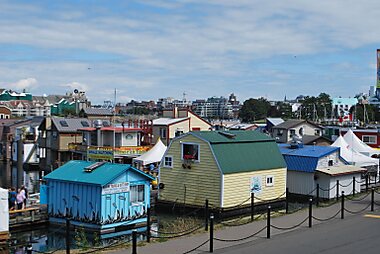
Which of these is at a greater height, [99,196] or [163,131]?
[163,131]

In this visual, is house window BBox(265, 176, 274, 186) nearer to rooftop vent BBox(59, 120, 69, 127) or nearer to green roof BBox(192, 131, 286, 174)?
green roof BBox(192, 131, 286, 174)

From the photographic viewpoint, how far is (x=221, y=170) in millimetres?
28109

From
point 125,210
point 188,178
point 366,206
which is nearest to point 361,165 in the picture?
point 366,206

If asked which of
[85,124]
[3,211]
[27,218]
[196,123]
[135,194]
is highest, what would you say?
[196,123]

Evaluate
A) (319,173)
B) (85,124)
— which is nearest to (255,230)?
(319,173)

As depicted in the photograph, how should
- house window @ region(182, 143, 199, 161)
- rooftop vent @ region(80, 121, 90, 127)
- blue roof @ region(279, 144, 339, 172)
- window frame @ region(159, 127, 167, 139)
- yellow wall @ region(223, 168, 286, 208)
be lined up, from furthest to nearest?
rooftop vent @ region(80, 121, 90, 127)
window frame @ region(159, 127, 167, 139)
blue roof @ region(279, 144, 339, 172)
house window @ region(182, 143, 199, 161)
yellow wall @ region(223, 168, 286, 208)

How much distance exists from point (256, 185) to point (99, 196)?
960 cm

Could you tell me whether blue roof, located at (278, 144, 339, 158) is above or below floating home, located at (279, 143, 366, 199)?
above

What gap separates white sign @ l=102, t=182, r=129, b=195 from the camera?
24.8 metres

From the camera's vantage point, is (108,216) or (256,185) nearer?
(108,216)

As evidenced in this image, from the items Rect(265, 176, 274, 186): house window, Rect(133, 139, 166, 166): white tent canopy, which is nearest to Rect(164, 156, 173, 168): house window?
Rect(265, 176, 274, 186): house window

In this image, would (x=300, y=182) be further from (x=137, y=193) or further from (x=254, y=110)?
(x=254, y=110)

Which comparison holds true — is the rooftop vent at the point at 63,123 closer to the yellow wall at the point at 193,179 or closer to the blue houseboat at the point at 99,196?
the yellow wall at the point at 193,179

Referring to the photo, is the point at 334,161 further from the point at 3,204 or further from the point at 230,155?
the point at 3,204
